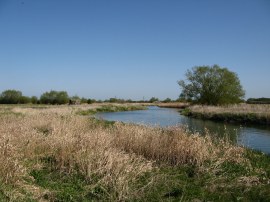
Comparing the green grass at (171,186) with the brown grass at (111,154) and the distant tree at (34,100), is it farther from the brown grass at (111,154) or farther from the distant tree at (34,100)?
the distant tree at (34,100)

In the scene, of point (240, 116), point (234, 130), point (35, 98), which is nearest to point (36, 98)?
point (35, 98)

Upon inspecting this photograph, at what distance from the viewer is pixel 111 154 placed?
7.16m

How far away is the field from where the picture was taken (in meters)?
5.88

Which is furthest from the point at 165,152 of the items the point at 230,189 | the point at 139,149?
the point at 230,189

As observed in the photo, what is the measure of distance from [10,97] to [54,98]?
35.8ft

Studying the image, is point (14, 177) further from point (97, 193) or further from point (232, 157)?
point (232, 157)

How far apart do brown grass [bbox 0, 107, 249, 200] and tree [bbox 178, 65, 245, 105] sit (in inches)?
1721

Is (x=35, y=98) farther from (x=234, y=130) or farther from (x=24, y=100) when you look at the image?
(x=234, y=130)

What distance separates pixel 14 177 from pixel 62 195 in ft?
3.25

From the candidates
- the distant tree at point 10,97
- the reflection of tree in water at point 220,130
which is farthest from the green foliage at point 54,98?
the reflection of tree in water at point 220,130

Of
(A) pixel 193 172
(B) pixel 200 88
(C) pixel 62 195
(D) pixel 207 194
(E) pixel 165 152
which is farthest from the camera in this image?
(B) pixel 200 88

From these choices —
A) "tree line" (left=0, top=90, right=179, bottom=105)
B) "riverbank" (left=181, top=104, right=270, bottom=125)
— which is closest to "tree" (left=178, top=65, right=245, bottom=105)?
"riverbank" (left=181, top=104, right=270, bottom=125)

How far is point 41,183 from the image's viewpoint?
6410 millimetres

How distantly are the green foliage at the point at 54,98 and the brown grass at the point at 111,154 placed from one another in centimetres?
7247
